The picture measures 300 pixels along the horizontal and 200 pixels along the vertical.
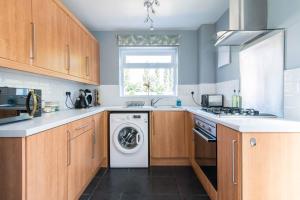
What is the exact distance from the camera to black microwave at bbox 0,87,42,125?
1640 millimetres

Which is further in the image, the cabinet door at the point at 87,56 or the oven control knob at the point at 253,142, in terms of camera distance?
the cabinet door at the point at 87,56

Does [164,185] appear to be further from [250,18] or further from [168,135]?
[250,18]

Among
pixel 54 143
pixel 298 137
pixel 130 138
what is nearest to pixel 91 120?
pixel 130 138

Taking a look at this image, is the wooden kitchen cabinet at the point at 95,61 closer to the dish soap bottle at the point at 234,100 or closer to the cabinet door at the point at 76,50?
the cabinet door at the point at 76,50

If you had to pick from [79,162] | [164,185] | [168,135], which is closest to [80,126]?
[79,162]

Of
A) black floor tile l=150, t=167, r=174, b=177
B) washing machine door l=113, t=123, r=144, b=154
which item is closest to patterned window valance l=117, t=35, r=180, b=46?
washing machine door l=113, t=123, r=144, b=154

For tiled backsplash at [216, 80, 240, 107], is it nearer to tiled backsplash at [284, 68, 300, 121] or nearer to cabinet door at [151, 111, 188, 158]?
cabinet door at [151, 111, 188, 158]

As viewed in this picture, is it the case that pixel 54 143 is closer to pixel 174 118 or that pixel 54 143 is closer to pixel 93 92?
pixel 174 118

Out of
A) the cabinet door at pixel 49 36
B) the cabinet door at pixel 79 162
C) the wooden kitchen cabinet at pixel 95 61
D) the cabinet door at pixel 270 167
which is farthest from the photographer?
the wooden kitchen cabinet at pixel 95 61

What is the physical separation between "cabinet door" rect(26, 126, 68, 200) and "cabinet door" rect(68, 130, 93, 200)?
0.13m

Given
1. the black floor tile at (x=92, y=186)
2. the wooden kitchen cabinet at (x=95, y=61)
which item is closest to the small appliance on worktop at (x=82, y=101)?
the wooden kitchen cabinet at (x=95, y=61)

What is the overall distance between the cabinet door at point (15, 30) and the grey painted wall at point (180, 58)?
245 cm

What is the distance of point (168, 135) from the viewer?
11.9ft

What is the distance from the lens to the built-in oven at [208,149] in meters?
2.21
